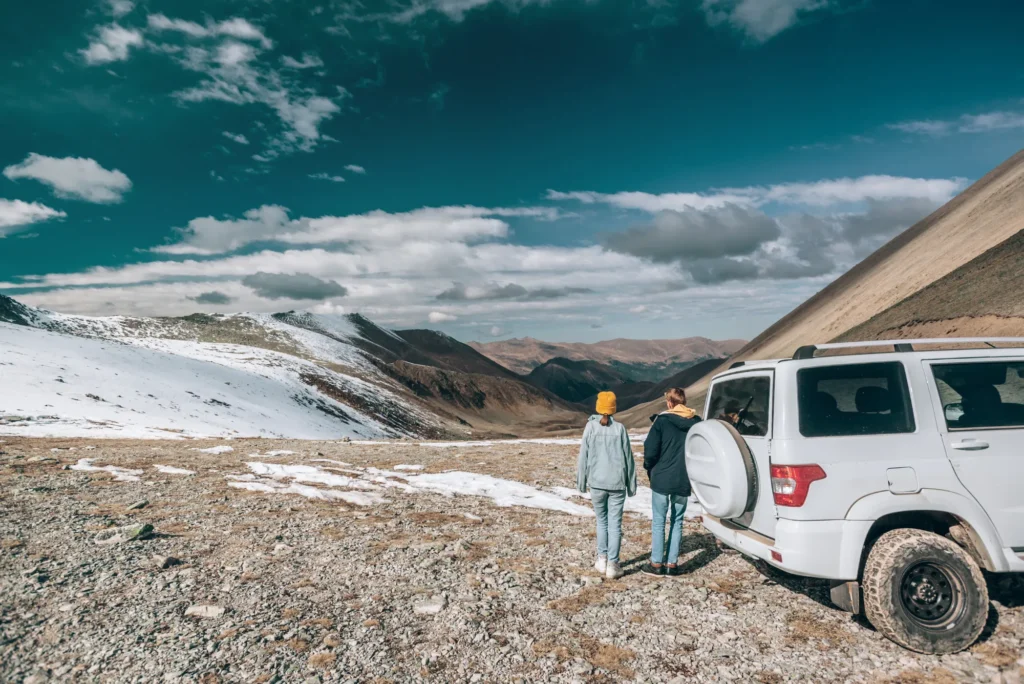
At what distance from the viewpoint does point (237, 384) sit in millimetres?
66062

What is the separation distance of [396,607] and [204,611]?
2423 millimetres

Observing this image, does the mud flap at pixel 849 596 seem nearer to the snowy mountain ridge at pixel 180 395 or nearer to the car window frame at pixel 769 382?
the car window frame at pixel 769 382

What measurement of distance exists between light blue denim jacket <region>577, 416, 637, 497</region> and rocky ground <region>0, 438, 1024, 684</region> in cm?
151

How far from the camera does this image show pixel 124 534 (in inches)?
370

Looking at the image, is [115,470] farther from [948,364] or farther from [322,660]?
[948,364]

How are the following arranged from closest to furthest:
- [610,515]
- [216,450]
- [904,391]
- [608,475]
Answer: [904,391]
[608,475]
[610,515]
[216,450]

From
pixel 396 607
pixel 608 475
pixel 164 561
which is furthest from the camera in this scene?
pixel 164 561

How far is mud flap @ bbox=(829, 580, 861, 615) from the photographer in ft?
19.2

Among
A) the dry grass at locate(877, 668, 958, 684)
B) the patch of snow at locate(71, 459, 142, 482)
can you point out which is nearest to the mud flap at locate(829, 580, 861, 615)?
the dry grass at locate(877, 668, 958, 684)

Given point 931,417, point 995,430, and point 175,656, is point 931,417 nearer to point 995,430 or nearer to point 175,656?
point 995,430

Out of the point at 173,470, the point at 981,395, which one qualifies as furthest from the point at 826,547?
the point at 173,470

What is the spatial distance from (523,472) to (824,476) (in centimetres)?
1340

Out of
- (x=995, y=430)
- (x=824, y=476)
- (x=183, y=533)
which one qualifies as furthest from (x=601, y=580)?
(x=183, y=533)

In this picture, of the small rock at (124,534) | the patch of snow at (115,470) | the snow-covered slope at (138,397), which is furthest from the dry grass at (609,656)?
the snow-covered slope at (138,397)
